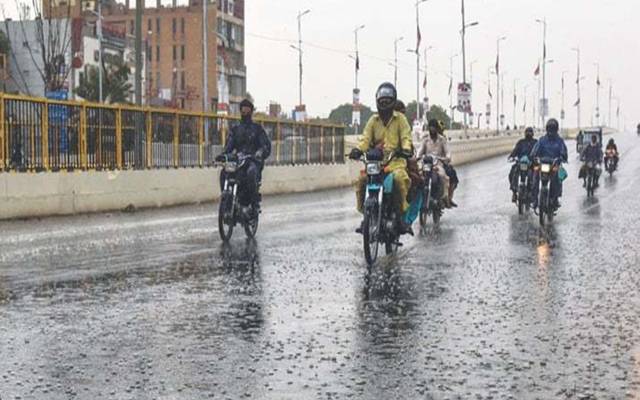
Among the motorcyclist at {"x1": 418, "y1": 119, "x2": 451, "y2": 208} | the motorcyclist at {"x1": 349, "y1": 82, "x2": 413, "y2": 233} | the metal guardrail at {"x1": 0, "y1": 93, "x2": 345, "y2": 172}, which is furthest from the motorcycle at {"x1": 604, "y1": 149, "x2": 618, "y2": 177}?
the motorcyclist at {"x1": 349, "y1": 82, "x2": 413, "y2": 233}

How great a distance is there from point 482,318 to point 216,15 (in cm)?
12144

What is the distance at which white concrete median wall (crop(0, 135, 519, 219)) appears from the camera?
19.5 metres

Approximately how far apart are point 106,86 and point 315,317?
91.5 meters

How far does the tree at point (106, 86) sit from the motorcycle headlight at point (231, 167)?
79653 millimetres

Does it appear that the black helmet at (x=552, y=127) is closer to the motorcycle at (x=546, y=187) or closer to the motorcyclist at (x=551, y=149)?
the motorcyclist at (x=551, y=149)

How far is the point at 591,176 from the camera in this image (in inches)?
1192

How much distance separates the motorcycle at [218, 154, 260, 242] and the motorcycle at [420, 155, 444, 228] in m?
3.89

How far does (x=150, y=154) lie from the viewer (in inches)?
954

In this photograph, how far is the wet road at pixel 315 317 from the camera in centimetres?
587

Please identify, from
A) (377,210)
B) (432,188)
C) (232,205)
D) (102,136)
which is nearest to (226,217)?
(232,205)

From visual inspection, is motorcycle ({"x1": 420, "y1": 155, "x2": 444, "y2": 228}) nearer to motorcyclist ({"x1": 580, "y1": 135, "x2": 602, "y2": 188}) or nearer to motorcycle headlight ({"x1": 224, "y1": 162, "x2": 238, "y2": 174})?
motorcycle headlight ({"x1": 224, "y1": 162, "x2": 238, "y2": 174})

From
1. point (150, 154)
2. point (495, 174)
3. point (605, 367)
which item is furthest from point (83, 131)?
point (495, 174)

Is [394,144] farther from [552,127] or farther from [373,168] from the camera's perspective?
[552,127]

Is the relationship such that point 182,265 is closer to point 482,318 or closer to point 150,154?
point 482,318
